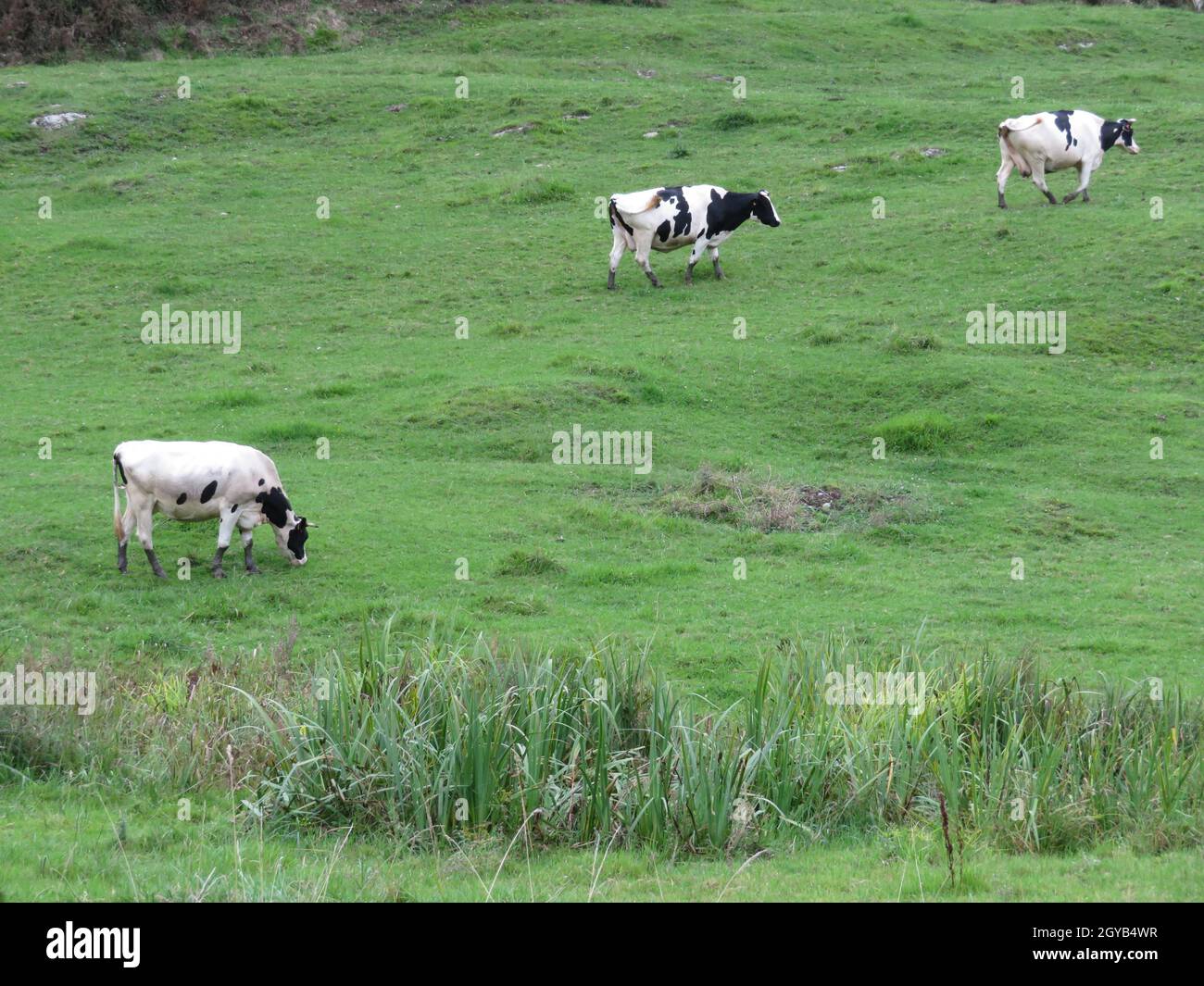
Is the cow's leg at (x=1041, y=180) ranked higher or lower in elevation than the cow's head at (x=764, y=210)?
higher

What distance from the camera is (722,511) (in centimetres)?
1806

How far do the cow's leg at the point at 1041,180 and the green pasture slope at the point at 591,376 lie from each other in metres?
0.87

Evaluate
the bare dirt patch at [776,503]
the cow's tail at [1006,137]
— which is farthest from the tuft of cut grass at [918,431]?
the cow's tail at [1006,137]

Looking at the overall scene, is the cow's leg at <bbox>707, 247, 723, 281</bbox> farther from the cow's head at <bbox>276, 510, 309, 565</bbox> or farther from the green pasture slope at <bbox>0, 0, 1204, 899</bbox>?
the cow's head at <bbox>276, 510, 309, 565</bbox>

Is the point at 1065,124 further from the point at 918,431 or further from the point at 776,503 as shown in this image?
the point at 776,503

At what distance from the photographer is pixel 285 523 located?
52.2 feet

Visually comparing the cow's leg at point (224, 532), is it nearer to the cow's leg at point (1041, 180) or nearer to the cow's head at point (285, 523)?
the cow's head at point (285, 523)

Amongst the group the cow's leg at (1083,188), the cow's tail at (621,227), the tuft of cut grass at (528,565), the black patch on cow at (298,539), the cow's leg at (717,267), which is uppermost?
the cow's leg at (1083,188)

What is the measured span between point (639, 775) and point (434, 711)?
169cm

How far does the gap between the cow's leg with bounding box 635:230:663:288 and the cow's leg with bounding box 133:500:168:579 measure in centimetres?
1394

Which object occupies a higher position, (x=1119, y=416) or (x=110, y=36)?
(x=110, y=36)

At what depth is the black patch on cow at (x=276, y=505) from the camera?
15781 mm

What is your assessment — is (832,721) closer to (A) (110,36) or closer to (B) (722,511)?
(B) (722,511)
